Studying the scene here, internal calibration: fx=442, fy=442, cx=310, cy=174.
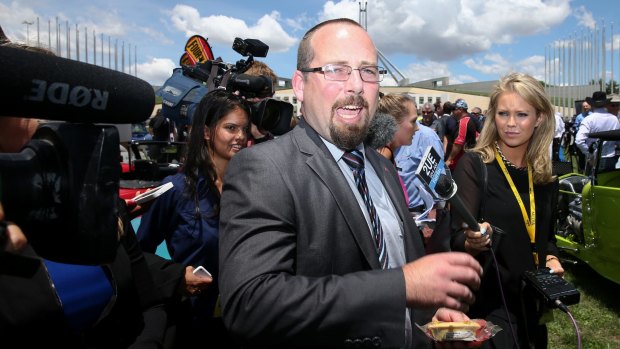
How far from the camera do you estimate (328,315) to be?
1126 millimetres

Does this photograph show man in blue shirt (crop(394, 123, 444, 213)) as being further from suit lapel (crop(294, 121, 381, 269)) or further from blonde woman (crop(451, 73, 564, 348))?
suit lapel (crop(294, 121, 381, 269))

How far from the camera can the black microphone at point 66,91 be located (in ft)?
2.06

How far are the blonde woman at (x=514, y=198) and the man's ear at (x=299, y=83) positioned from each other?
3.48 feet

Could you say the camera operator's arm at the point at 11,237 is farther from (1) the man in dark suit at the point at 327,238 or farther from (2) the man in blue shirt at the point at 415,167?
(2) the man in blue shirt at the point at 415,167

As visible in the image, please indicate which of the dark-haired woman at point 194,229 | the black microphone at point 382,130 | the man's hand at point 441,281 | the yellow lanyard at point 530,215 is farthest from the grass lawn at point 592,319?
the man's hand at point 441,281

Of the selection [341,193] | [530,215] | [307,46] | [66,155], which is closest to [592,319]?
[530,215]

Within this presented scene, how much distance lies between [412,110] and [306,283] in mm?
3416

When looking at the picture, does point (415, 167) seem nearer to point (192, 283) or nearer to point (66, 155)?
point (192, 283)

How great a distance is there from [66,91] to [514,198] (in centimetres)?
241

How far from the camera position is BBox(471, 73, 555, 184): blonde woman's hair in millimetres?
2680

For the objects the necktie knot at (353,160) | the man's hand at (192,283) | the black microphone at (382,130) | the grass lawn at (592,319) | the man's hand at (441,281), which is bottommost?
the grass lawn at (592,319)

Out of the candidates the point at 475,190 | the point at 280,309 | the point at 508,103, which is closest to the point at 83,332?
the point at 280,309

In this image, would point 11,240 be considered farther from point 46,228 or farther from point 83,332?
point 83,332

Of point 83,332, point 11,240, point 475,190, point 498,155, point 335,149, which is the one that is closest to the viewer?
point 11,240
